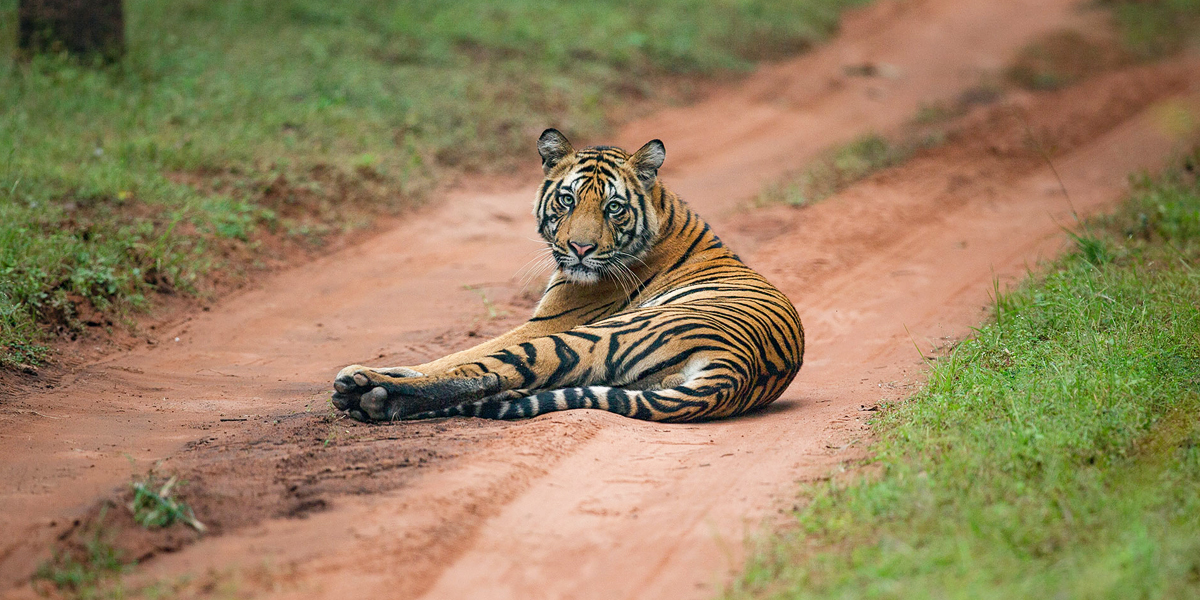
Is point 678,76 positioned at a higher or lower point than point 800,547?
higher

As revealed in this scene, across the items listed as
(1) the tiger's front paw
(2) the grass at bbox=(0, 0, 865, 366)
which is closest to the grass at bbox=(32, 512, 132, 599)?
(1) the tiger's front paw

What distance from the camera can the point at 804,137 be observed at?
469 inches

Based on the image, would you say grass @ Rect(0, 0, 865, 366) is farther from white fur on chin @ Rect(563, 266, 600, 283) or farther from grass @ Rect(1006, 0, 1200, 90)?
grass @ Rect(1006, 0, 1200, 90)

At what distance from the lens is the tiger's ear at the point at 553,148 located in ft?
18.9

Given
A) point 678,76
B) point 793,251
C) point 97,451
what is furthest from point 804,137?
point 97,451

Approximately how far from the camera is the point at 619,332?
5.04 meters

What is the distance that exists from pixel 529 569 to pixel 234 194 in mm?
5951

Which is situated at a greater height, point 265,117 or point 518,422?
point 265,117

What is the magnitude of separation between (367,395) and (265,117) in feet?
18.9

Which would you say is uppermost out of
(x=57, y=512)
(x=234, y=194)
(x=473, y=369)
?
(x=234, y=194)

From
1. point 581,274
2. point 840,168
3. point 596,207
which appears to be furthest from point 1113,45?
point 581,274

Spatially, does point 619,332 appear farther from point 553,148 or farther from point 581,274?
point 553,148

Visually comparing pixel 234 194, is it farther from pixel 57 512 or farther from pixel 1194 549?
pixel 1194 549

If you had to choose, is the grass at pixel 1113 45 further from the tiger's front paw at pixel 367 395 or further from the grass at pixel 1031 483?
the tiger's front paw at pixel 367 395
